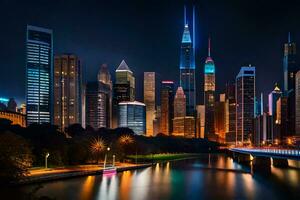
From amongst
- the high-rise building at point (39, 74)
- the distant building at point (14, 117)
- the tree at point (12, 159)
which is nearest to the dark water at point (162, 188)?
the tree at point (12, 159)

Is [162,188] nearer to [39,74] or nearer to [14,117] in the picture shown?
[14,117]

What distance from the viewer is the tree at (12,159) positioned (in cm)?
4091

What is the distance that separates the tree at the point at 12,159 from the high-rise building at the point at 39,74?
131m

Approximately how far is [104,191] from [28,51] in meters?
144

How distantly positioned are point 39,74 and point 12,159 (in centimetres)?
14408

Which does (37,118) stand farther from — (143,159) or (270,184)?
(270,184)

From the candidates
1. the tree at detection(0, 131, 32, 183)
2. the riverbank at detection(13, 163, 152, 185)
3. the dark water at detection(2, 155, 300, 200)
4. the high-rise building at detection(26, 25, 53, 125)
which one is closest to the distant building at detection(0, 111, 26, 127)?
the high-rise building at detection(26, 25, 53, 125)

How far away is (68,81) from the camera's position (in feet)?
627

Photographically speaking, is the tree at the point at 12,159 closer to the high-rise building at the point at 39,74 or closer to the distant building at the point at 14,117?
Answer: the distant building at the point at 14,117

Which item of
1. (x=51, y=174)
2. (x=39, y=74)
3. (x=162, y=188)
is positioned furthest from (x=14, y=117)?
(x=162, y=188)

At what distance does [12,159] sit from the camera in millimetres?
42188

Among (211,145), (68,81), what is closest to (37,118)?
(68,81)

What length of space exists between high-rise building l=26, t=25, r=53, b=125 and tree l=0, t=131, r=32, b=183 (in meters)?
131

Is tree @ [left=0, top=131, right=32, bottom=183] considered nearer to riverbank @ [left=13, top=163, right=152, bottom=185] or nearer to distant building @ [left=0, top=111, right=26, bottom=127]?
riverbank @ [left=13, top=163, right=152, bottom=185]
